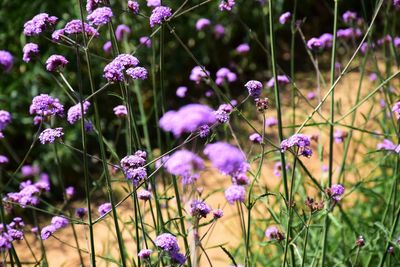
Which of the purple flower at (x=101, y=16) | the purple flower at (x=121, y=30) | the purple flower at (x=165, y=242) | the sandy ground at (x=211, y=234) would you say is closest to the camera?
the purple flower at (x=165, y=242)

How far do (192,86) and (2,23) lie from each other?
6.52 ft

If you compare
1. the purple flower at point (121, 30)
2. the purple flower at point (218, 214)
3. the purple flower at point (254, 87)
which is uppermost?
the purple flower at point (121, 30)

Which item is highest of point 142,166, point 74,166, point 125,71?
point 74,166

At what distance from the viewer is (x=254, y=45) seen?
21.9 feet

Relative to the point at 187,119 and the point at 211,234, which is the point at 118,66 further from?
the point at 211,234

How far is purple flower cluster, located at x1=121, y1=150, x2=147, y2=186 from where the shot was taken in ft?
6.29

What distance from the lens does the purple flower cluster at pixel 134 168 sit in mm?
1917

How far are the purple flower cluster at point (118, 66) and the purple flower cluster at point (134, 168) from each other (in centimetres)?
25

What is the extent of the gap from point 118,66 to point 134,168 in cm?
33

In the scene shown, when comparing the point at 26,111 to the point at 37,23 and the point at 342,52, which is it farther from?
the point at 342,52

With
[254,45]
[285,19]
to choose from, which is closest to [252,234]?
[285,19]

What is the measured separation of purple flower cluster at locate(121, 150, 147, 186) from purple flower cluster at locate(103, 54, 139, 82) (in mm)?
253

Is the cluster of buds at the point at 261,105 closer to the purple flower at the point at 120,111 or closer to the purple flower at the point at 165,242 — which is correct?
the purple flower at the point at 165,242

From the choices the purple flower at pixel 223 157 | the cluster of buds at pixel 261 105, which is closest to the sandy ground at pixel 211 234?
the cluster of buds at pixel 261 105
